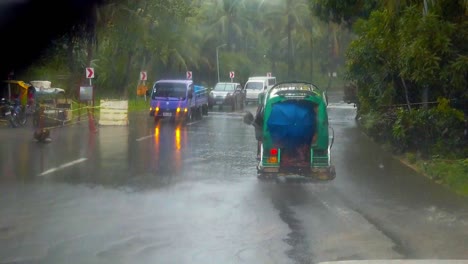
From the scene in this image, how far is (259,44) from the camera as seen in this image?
75062 mm

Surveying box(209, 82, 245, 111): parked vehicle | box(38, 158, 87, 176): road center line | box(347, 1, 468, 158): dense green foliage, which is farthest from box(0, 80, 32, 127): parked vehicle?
box(209, 82, 245, 111): parked vehicle

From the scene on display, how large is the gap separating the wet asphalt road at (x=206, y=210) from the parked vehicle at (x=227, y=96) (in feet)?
83.6

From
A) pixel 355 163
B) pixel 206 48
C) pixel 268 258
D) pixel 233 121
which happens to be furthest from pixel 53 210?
pixel 206 48

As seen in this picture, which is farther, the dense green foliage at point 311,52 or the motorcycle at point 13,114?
the motorcycle at point 13,114

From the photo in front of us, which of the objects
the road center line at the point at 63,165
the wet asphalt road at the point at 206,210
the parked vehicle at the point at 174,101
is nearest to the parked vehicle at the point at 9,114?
the parked vehicle at the point at 174,101

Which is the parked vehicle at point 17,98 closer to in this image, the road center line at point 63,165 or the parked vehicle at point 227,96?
the road center line at point 63,165

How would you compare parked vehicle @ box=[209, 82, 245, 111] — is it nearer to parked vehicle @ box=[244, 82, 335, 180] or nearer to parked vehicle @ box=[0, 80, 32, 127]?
parked vehicle @ box=[0, 80, 32, 127]

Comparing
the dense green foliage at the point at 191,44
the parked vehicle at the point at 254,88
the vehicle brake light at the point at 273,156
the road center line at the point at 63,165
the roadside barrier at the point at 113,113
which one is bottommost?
the road center line at the point at 63,165

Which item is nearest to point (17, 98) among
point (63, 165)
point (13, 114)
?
point (13, 114)

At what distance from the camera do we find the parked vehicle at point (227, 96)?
47.2m

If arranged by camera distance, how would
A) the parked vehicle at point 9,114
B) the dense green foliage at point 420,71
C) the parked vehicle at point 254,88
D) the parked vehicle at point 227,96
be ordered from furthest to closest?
1. the parked vehicle at point 254,88
2. the parked vehicle at point 227,96
3. the parked vehicle at point 9,114
4. the dense green foliage at point 420,71

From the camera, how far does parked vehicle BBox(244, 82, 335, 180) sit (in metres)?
15.5

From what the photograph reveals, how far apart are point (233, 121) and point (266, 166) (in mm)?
19534

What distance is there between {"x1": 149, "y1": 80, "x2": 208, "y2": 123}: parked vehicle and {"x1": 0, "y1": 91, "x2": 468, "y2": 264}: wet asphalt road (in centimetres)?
1264
